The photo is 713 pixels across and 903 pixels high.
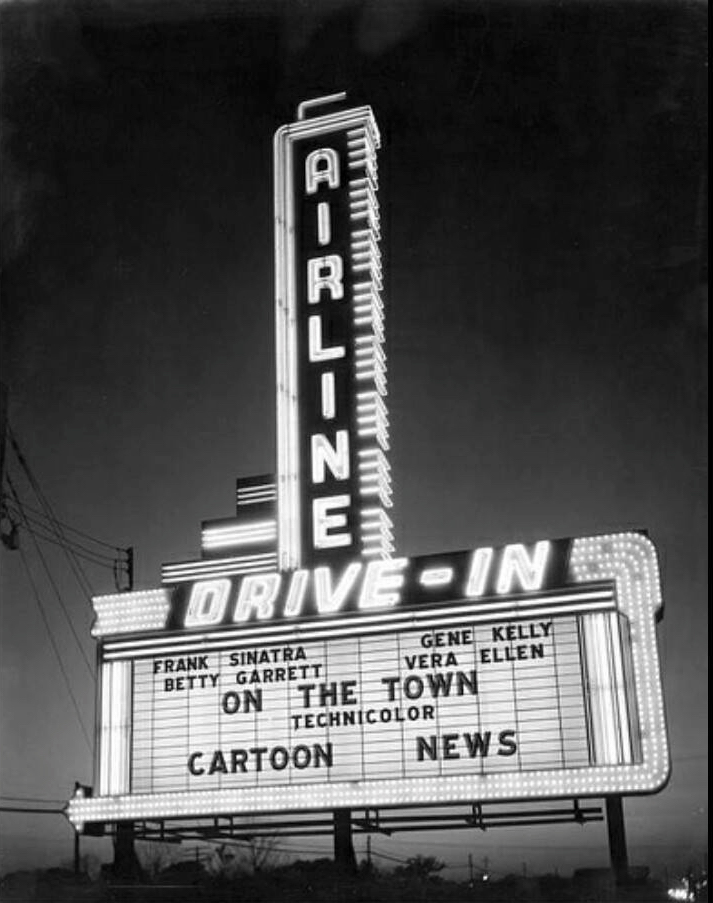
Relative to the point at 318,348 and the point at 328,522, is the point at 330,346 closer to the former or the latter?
the point at 318,348

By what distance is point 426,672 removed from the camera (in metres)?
14.2

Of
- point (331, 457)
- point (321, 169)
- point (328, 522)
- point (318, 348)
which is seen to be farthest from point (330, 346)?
point (321, 169)

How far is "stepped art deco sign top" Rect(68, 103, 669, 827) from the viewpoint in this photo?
530 inches

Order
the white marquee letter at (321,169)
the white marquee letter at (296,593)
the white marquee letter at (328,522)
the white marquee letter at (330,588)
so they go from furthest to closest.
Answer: the white marquee letter at (321,169) → the white marquee letter at (328,522) → the white marquee letter at (296,593) → the white marquee letter at (330,588)

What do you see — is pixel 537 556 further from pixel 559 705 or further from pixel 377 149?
pixel 377 149

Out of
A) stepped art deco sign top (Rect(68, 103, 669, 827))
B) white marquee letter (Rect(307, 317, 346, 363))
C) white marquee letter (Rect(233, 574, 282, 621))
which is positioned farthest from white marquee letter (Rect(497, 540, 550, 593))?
white marquee letter (Rect(307, 317, 346, 363))

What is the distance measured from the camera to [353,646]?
1462cm

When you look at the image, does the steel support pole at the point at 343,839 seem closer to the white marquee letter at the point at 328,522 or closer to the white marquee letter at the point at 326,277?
the white marquee letter at the point at 328,522

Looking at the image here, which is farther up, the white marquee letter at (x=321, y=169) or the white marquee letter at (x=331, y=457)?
the white marquee letter at (x=321, y=169)

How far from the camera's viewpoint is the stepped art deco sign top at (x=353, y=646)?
13.5m

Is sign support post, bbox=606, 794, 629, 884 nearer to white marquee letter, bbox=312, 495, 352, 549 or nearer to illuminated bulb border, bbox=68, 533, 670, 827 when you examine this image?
illuminated bulb border, bbox=68, 533, 670, 827

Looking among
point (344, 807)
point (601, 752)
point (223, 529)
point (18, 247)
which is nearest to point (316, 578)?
point (344, 807)

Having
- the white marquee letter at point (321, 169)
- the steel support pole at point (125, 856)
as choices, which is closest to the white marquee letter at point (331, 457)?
the white marquee letter at point (321, 169)

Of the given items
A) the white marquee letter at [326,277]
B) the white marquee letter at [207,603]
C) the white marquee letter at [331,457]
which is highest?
the white marquee letter at [326,277]
